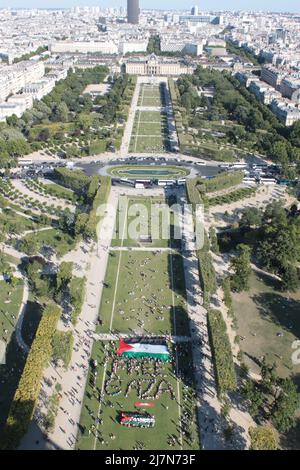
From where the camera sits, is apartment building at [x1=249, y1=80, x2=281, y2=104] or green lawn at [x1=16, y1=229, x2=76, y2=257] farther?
apartment building at [x1=249, y1=80, x2=281, y2=104]

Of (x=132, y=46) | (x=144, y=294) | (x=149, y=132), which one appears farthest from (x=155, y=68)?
(x=144, y=294)

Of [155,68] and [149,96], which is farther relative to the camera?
[155,68]

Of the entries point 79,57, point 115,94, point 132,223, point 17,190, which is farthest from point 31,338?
point 79,57

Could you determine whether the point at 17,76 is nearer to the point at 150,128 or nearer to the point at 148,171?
the point at 150,128

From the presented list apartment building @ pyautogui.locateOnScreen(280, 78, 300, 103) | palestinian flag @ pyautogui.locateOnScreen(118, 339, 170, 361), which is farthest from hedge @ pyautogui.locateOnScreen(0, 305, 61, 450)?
apartment building @ pyautogui.locateOnScreen(280, 78, 300, 103)

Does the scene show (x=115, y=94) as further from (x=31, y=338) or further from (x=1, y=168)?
(x=31, y=338)

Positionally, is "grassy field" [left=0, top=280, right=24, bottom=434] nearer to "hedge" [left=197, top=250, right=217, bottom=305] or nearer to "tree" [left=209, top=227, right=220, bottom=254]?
"hedge" [left=197, top=250, right=217, bottom=305]

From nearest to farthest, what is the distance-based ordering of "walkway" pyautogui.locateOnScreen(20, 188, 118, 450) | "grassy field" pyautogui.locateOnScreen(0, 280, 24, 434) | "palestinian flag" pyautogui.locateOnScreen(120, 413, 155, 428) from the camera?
"walkway" pyautogui.locateOnScreen(20, 188, 118, 450), "palestinian flag" pyautogui.locateOnScreen(120, 413, 155, 428), "grassy field" pyautogui.locateOnScreen(0, 280, 24, 434)
